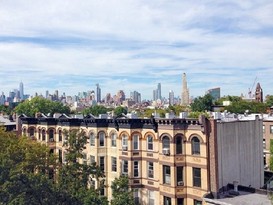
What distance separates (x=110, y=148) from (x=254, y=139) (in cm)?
1436

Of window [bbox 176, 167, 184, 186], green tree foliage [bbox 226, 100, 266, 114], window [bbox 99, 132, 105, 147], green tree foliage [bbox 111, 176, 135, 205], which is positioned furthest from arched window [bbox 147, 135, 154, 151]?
green tree foliage [bbox 226, 100, 266, 114]

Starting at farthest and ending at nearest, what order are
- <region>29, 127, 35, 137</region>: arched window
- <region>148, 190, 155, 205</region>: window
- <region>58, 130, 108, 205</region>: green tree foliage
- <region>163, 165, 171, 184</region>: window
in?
<region>29, 127, 35, 137</region>: arched window
<region>148, 190, 155, 205</region>: window
<region>163, 165, 171, 184</region>: window
<region>58, 130, 108, 205</region>: green tree foliage

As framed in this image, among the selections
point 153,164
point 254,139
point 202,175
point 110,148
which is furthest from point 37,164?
point 254,139

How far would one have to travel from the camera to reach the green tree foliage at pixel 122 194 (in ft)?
85.8

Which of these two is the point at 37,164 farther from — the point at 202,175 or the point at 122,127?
the point at 202,175

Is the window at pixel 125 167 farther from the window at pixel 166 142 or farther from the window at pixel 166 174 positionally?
the window at pixel 166 142

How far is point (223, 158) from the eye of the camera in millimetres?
27844

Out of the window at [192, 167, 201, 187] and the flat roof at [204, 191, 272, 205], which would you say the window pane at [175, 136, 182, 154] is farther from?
the flat roof at [204, 191, 272, 205]

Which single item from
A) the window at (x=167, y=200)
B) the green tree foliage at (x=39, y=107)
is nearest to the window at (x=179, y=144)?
the window at (x=167, y=200)

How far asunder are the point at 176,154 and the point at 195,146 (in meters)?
1.82

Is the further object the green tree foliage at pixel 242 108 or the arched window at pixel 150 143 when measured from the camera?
the green tree foliage at pixel 242 108

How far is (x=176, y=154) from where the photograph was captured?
2908 centimetres

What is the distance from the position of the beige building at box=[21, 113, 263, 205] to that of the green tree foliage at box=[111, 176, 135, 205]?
3.94m

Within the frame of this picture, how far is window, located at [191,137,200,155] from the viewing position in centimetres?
2822
